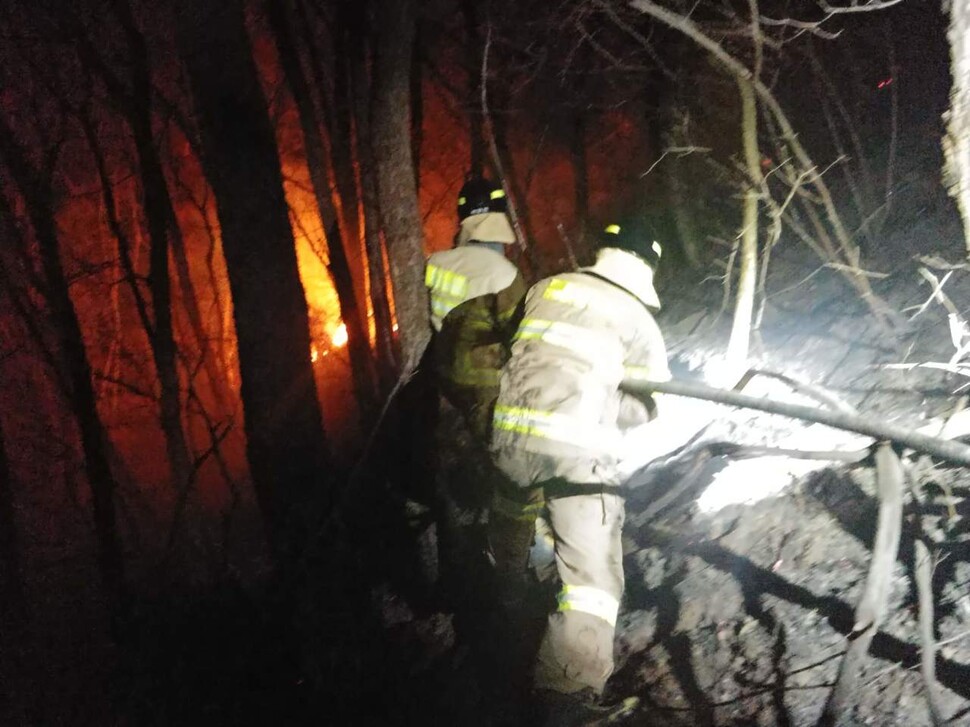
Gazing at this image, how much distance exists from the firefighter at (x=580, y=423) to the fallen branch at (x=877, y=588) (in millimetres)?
987

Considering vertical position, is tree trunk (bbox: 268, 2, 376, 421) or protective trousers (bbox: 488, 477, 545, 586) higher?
tree trunk (bbox: 268, 2, 376, 421)

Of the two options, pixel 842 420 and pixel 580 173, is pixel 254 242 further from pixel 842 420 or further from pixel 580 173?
pixel 580 173

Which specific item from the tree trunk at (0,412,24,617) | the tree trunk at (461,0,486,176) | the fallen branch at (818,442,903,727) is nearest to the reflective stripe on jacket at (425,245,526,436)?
the fallen branch at (818,442,903,727)

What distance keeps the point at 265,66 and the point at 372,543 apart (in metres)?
9.82

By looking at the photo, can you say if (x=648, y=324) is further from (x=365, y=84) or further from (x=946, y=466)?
(x=365, y=84)

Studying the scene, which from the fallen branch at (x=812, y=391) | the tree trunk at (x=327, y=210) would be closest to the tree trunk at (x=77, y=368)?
the tree trunk at (x=327, y=210)

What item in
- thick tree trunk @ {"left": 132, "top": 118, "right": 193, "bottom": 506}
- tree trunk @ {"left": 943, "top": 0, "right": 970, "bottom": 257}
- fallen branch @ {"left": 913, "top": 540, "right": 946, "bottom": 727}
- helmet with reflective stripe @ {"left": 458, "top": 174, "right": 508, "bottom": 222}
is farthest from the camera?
thick tree trunk @ {"left": 132, "top": 118, "right": 193, "bottom": 506}

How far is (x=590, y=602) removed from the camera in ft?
10.4

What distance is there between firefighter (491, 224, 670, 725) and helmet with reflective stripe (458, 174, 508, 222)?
1.29m

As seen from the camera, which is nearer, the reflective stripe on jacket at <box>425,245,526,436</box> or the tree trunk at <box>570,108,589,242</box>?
the reflective stripe on jacket at <box>425,245,526,436</box>

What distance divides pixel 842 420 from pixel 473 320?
2.18 metres

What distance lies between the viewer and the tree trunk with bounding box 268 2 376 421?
862 centimetres

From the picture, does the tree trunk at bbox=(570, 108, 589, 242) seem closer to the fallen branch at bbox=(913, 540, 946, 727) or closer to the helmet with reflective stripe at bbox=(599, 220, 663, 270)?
the helmet with reflective stripe at bbox=(599, 220, 663, 270)

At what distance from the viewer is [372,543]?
16.9 ft
